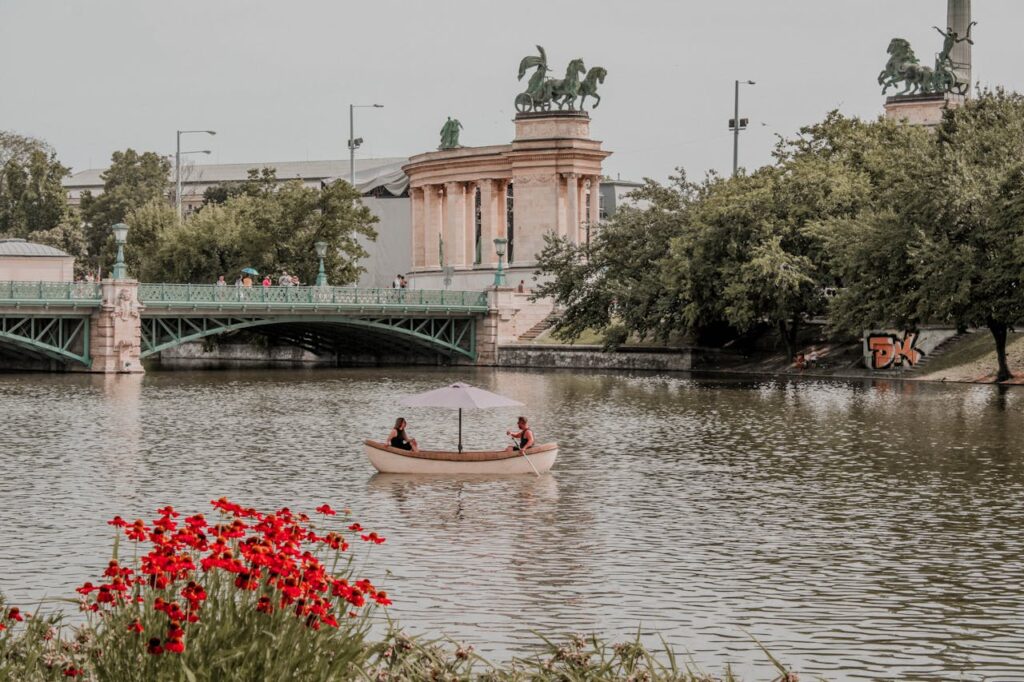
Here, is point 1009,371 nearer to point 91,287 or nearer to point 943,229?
point 943,229

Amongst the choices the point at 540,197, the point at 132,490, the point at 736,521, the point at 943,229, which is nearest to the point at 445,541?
the point at 736,521

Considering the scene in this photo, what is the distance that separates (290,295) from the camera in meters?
79.1

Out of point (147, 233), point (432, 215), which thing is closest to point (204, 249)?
point (147, 233)

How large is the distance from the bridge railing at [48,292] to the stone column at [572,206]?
39661mm

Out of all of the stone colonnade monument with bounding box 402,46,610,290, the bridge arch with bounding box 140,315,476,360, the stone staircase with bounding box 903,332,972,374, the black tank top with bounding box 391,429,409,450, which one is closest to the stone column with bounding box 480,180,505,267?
the stone colonnade monument with bounding box 402,46,610,290

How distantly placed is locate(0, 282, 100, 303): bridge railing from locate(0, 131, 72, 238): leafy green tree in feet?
233

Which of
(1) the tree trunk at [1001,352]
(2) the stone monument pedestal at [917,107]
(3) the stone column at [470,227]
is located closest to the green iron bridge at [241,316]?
(3) the stone column at [470,227]

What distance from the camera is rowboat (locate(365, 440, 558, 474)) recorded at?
34.2m

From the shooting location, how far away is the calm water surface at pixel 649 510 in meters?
19.6

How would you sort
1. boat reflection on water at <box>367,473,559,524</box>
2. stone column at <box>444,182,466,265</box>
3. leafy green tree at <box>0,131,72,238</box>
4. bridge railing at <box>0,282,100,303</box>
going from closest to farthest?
boat reflection on water at <box>367,473,559,524</box>
bridge railing at <box>0,282,100,303</box>
stone column at <box>444,182,466,265</box>
leafy green tree at <box>0,131,72,238</box>

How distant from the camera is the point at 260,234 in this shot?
97.0 meters

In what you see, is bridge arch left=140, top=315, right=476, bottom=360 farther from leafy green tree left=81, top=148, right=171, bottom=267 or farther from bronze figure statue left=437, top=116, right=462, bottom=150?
leafy green tree left=81, top=148, right=171, bottom=267

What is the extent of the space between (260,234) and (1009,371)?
1906 inches

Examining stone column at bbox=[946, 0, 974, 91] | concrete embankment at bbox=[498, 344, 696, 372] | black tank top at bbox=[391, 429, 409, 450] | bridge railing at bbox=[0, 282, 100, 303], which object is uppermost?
stone column at bbox=[946, 0, 974, 91]
